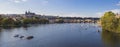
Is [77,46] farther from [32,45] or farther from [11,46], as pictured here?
[11,46]

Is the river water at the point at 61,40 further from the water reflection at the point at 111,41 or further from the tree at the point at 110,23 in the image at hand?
the tree at the point at 110,23

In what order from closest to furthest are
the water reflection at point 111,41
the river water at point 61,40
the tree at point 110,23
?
the water reflection at point 111,41, the river water at point 61,40, the tree at point 110,23

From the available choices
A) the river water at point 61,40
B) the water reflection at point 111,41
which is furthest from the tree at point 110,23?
the water reflection at point 111,41

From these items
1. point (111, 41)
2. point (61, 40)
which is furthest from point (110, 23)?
point (61, 40)

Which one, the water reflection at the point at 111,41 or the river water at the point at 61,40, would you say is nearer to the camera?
the water reflection at the point at 111,41

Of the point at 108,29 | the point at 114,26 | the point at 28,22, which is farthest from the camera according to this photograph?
the point at 28,22

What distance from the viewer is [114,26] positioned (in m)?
63.0

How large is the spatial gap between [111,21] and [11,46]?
36889 mm

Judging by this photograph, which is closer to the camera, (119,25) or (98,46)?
(98,46)

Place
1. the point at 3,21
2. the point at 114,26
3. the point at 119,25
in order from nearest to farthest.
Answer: the point at 119,25 < the point at 114,26 < the point at 3,21

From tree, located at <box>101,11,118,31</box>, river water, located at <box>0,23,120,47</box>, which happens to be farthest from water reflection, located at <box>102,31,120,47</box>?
tree, located at <box>101,11,118,31</box>

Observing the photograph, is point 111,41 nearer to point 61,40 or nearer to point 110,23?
point 61,40

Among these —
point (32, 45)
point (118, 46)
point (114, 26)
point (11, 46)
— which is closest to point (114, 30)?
point (114, 26)

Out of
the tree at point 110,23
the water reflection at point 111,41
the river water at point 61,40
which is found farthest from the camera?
the tree at point 110,23
